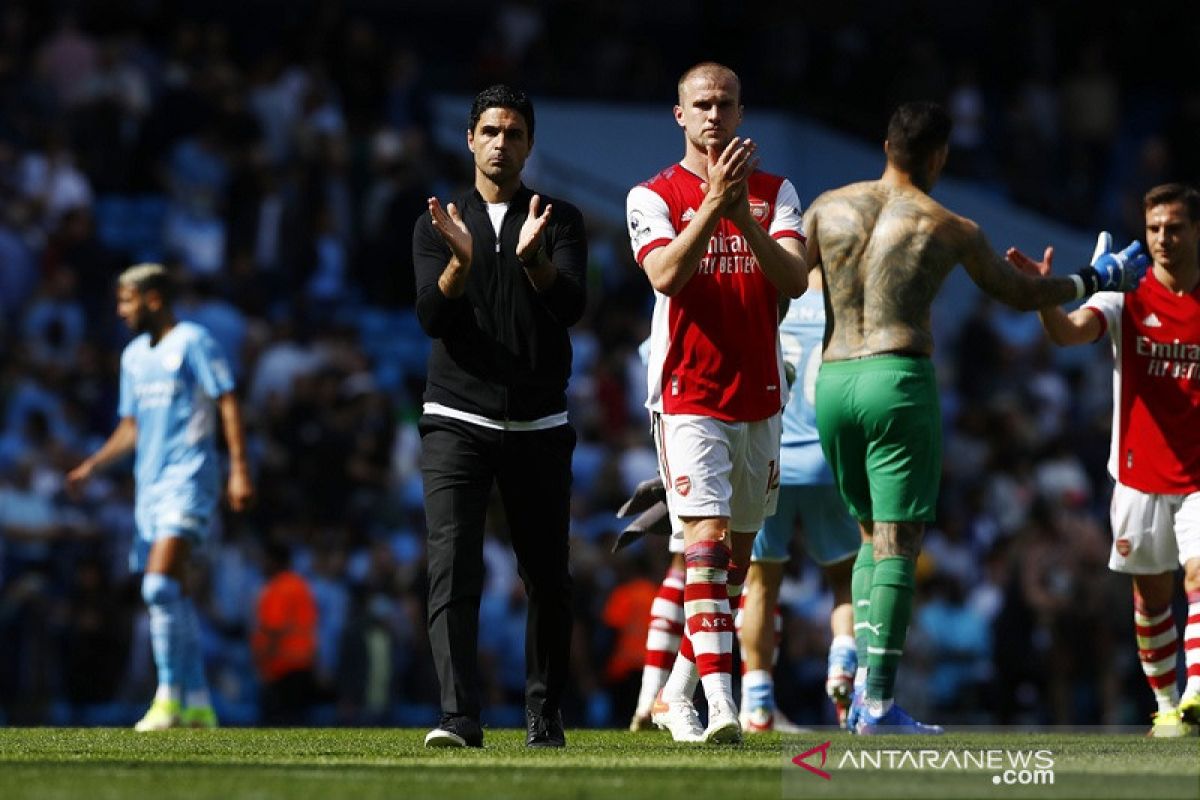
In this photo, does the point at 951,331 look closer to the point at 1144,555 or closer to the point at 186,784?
the point at 1144,555

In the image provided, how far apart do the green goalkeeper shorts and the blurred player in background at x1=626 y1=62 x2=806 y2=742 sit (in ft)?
2.39

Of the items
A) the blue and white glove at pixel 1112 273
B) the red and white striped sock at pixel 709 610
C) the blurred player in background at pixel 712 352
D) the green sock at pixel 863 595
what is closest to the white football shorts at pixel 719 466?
the blurred player in background at pixel 712 352

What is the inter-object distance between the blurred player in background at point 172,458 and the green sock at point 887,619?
3.91 m

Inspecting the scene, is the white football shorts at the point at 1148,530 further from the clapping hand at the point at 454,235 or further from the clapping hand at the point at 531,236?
the clapping hand at the point at 454,235

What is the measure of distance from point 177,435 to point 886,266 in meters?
4.42

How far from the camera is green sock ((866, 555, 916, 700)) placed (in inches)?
411

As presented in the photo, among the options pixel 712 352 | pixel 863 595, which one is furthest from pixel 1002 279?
pixel 712 352

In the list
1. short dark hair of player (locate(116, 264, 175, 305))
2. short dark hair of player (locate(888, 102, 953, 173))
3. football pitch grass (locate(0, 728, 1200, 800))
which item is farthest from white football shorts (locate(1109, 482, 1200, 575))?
short dark hair of player (locate(116, 264, 175, 305))

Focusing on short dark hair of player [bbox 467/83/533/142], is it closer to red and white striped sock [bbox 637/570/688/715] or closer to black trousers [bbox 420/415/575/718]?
black trousers [bbox 420/415/575/718]

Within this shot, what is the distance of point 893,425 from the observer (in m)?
10.6

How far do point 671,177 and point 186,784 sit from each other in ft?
12.2

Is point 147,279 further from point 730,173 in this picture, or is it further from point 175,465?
point 730,173

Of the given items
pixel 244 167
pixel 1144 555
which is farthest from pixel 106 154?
pixel 1144 555

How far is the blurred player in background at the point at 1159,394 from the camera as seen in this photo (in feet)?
37.8
